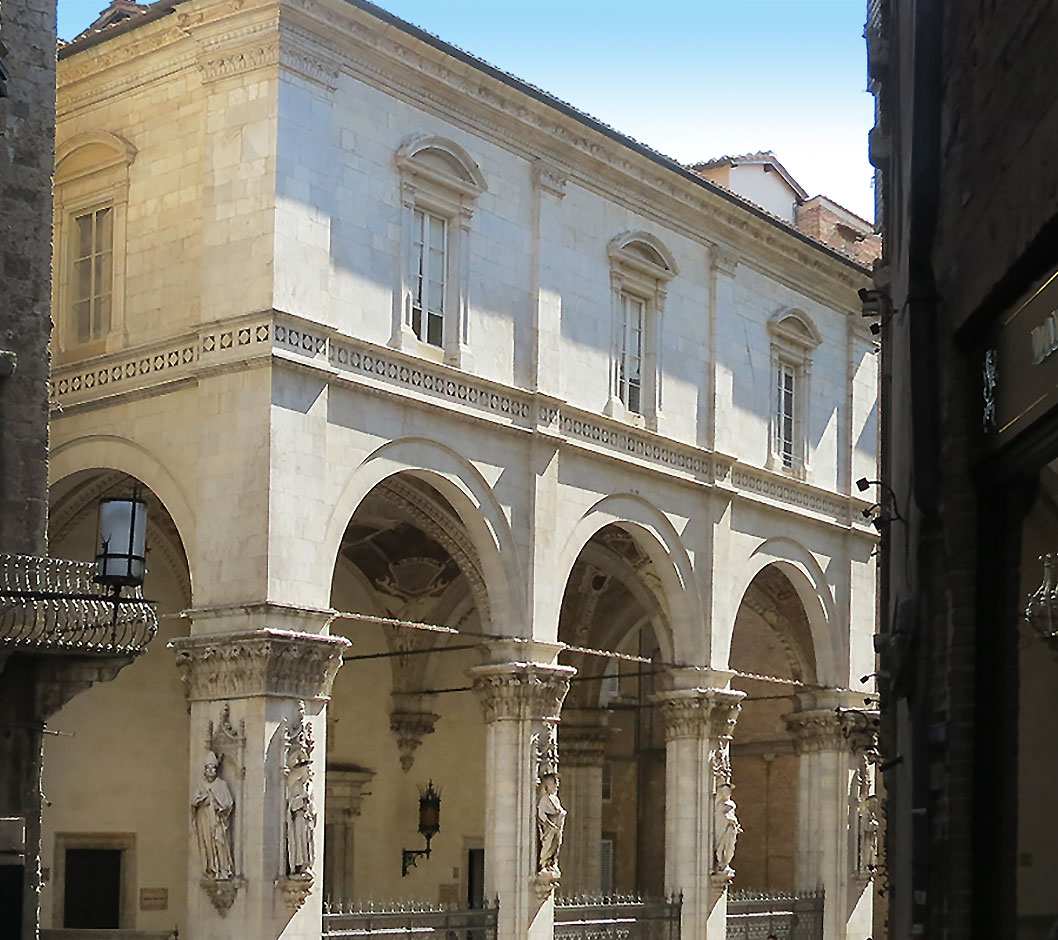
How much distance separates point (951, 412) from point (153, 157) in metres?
14.8

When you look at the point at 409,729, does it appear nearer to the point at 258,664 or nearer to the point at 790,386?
the point at 790,386

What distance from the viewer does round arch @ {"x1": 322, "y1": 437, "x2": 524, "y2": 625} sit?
21.2 meters

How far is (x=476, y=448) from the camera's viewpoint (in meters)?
22.8

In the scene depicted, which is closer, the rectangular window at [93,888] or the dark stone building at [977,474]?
the dark stone building at [977,474]

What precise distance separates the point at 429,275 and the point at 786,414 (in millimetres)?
9263

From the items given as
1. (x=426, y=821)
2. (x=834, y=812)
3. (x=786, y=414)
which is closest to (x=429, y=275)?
(x=786, y=414)

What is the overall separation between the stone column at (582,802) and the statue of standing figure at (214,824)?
40.1 ft

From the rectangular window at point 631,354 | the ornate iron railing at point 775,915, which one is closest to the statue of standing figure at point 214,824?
the rectangular window at point 631,354

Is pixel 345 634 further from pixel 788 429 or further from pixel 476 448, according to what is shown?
pixel 788 429

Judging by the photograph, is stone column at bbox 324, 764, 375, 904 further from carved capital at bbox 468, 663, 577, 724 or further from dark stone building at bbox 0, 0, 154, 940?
dark stone building at bbox 0, 0, 154, 940

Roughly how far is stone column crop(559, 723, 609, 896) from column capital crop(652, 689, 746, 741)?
512 cm

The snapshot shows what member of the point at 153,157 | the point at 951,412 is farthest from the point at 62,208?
the point at 951,412

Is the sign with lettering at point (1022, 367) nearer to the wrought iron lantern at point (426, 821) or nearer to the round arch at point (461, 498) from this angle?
the round arch at point (461, 498)

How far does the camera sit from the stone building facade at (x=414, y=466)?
20.2 meters
